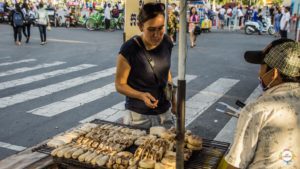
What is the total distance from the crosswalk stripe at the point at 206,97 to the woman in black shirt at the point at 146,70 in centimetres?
327

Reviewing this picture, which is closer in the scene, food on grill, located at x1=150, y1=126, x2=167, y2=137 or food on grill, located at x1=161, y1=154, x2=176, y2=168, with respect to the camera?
food on grill, located at x1=161, y1=154, x2=176, y2=168

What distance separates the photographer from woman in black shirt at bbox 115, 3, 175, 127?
307 cm


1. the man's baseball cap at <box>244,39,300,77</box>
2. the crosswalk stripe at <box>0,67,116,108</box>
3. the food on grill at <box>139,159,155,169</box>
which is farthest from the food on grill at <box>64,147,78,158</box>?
the crosswalk stripe at <box>0,67,116,108</box>

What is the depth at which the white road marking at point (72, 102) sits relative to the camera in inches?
279

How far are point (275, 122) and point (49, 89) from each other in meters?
Answer: 7.75

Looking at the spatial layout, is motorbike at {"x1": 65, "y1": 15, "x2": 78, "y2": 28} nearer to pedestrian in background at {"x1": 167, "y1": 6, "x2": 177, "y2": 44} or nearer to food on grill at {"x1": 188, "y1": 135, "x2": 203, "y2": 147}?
pedestrian in background at {"x1": 167, "y1": 6, "x2": 177, "y2": 44}

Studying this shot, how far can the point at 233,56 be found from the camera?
47.0 ft

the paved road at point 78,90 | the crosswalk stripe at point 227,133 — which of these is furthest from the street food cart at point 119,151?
the crosswalk stripe at point 227,133

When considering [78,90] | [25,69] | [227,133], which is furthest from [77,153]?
[25,69]

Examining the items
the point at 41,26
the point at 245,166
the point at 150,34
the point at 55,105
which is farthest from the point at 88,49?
the point at 245,166

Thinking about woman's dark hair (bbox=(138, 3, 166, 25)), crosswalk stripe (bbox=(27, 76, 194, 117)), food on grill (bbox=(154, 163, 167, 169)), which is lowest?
crosswalk stripe (bbox=(27, 76, 194, 117))

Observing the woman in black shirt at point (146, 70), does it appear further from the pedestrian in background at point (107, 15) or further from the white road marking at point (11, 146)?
the pedestrian in background at point (107, 15)

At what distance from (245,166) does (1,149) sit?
4498 mm

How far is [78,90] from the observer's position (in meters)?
8.78
